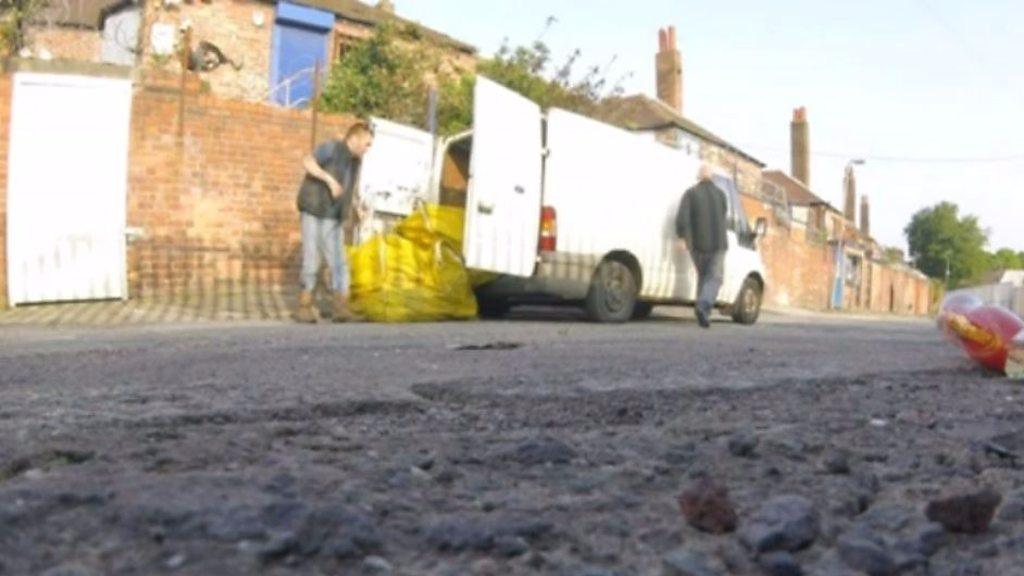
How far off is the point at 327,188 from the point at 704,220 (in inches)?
152

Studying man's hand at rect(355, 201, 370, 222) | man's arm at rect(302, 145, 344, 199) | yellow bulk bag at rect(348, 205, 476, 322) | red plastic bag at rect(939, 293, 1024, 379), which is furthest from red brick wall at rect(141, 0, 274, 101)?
red plastic bag at rect(939, 293, 1024, 379)

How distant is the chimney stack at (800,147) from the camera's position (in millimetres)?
56000

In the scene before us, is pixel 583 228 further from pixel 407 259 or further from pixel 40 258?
pixel 40 258

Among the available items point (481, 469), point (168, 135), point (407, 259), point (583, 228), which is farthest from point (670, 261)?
point (481, 469)

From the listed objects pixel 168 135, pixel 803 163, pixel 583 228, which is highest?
pixel 803 163

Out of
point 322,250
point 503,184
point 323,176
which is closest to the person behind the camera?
point 323,176

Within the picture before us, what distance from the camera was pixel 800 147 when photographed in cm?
5731

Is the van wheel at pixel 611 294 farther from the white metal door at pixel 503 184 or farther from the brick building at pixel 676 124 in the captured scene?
the brick building at pixel 676 124

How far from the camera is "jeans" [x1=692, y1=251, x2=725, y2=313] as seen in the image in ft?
41.2

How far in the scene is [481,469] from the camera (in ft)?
9.45

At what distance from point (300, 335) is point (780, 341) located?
3.53 meters

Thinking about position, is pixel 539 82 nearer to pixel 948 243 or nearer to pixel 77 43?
pixel 77 43

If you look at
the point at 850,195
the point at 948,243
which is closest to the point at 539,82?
the point at 850,195

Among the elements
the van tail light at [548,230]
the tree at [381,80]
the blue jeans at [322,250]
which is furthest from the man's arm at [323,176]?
the tree at [381,80]
